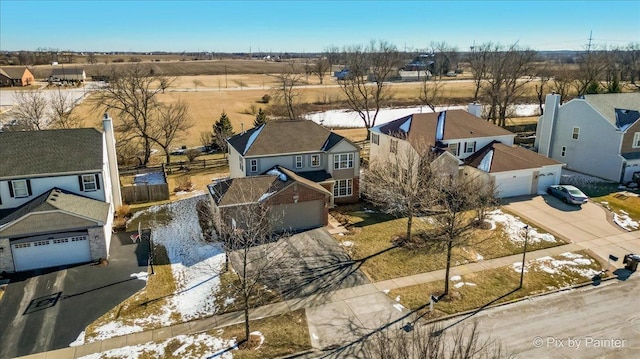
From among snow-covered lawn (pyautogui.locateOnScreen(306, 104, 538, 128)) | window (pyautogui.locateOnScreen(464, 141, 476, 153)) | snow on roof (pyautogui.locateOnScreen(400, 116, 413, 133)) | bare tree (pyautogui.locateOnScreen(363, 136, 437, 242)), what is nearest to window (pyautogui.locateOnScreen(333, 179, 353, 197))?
bare tree (pyautogui.locateOnScreen(363, 136, 437, 242))

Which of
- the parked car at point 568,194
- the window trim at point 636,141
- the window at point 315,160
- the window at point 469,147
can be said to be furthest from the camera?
the window trim at point 636,141

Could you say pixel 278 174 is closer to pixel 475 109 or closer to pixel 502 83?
pixel 475 109

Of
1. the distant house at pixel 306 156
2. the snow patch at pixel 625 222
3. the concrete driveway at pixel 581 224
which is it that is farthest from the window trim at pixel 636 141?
the distant house at pixel 306 156

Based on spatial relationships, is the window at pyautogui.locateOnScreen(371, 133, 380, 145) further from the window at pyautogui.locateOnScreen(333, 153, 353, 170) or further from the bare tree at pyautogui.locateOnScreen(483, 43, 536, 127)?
the bare tree at pyautogui.locateOnScreen(483, 43, 536, 127)

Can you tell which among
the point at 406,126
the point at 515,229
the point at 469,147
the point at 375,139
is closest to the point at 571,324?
the point at 515,229

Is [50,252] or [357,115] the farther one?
[357,115]

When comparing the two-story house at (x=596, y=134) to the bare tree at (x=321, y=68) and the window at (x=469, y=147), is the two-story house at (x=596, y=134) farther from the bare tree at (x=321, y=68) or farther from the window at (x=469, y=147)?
the bare tree at (x=321, y=68)

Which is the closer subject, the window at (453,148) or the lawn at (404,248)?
the lawn at (404,248)
